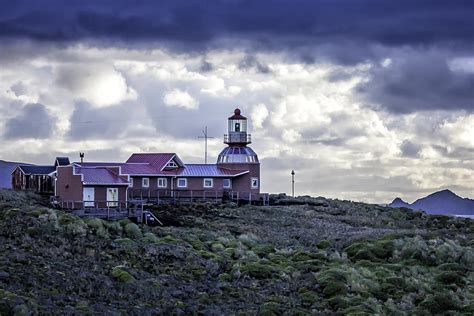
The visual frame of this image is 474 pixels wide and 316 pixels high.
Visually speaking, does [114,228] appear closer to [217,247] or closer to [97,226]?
[97,226]

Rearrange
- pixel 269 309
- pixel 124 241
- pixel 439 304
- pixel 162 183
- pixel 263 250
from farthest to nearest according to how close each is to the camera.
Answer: pixel 162 183, pixel 263 250, pixel 124 241, pixel 439 304, pixel 269 309

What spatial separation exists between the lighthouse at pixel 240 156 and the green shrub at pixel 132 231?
104 feet

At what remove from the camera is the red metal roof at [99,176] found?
60.6 metres

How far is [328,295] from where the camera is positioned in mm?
32938

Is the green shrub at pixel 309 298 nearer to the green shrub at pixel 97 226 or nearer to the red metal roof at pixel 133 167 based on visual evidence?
the green shrub at pixel 97 226

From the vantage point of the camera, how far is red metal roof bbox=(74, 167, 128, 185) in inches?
2387

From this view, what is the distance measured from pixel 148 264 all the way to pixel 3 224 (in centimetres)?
699

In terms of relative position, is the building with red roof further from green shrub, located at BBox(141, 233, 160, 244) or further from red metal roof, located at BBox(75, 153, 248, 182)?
green shrub, located at BBox(141, 233, 160, 244)

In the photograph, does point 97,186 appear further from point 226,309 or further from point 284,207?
point 226,309

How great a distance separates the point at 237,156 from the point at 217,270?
40.0 m

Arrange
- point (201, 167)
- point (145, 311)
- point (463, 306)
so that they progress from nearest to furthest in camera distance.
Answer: point (145, 311), point (463, 306), point (201, 167)

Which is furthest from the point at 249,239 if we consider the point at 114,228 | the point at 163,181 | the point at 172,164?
the point at 172,164

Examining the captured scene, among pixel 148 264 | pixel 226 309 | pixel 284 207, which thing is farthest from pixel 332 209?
pixel 226 309

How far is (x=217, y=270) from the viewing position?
36.2 m
